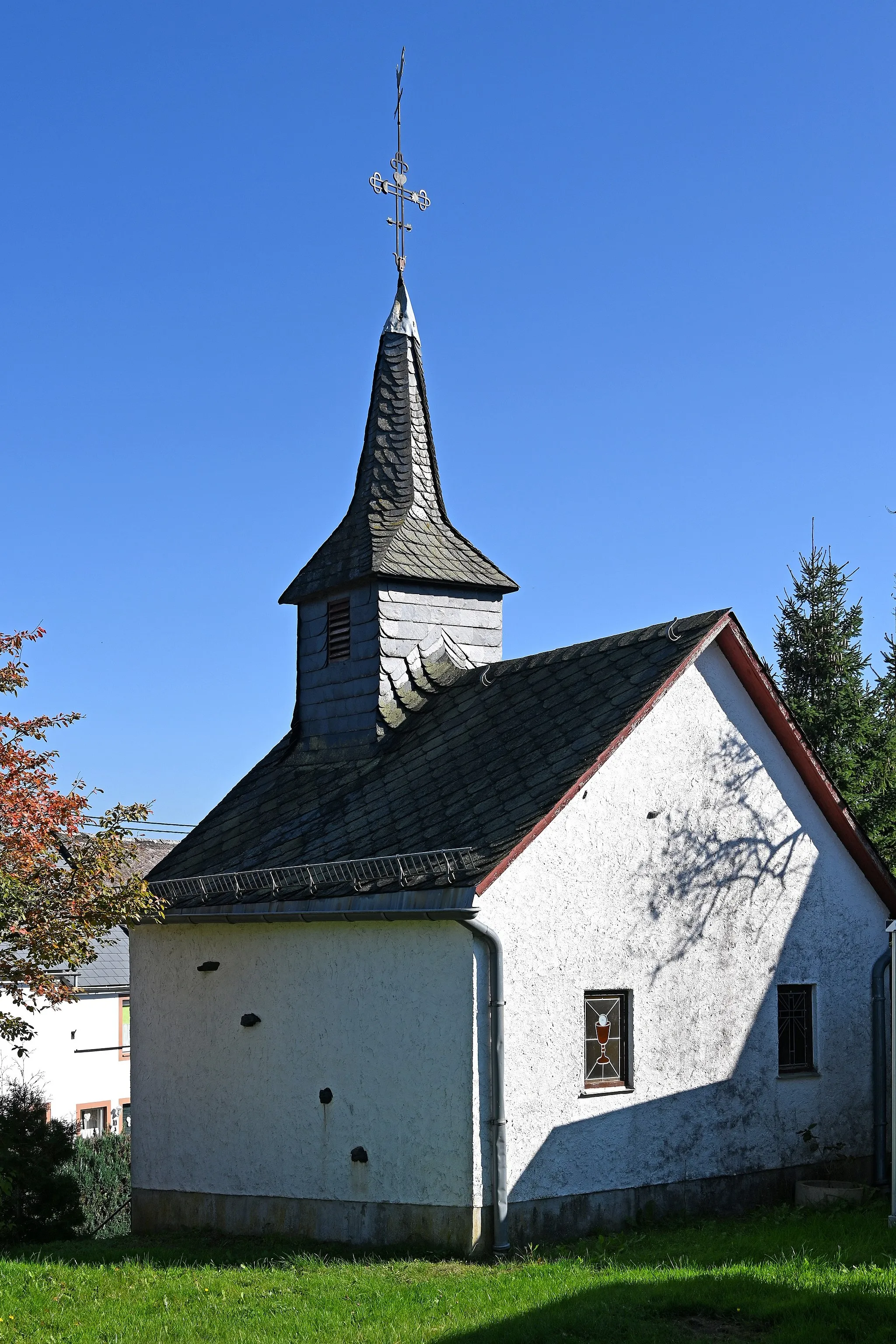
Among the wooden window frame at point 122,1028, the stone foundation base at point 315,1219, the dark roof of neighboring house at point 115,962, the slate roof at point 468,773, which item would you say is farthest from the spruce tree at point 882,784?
the wooden window frame at point 122,1028

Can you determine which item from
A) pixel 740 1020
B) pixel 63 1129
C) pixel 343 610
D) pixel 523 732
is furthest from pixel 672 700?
pixel 63 1129

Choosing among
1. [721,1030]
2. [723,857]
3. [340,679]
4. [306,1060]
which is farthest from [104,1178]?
[723,857]

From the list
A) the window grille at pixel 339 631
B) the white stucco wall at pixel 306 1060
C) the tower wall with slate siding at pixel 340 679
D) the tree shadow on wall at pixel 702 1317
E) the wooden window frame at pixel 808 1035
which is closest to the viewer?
the tree shadow on wall at pixel 702 1317

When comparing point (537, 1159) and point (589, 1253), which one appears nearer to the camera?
point (589, 1253)

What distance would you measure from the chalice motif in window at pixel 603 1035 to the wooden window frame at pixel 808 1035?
8.10ft

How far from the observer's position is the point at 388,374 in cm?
1984

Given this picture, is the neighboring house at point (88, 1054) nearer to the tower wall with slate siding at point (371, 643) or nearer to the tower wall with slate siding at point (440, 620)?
the tower wall with slate siding at point (371, 643)

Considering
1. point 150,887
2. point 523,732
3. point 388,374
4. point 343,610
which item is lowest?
point 150,887

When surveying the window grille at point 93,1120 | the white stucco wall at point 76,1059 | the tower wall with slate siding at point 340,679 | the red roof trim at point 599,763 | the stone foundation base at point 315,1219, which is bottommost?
the window grille at point 93,1120

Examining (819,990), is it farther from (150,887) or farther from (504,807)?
(150,887)

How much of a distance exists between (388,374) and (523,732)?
24.5 ft

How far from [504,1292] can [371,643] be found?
9.25 meters

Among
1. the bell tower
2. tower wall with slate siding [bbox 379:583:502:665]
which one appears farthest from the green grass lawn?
tower wall with slate siding [bbox 379:583:502:665]

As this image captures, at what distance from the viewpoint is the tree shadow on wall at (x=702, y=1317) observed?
8414 mm
